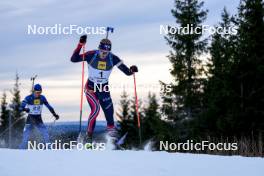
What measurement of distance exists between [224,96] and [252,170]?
60.9ft

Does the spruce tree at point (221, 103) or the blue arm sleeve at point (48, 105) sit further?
the spruce tree at point (221, 103)

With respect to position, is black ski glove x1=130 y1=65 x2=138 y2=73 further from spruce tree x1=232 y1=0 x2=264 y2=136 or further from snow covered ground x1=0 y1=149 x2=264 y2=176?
spruce tree x1=232 y1=0 x2=264 y2=136

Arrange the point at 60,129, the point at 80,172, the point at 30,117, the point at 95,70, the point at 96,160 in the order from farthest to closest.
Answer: the point at 60,129 < the point at 30,117 < the point at 95,70 < the point at 96,160 < the point at 80,172

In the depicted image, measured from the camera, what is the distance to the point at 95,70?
12.9 metres

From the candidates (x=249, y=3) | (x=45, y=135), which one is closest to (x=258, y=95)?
(x=249, y=3)

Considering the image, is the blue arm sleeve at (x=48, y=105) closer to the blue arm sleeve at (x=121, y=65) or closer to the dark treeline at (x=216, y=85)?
the blue arm sleeve at (x=121, y=65)

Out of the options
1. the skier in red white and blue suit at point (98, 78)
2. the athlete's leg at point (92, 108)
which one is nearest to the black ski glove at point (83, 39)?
the skier in red white and blue suit at point (98, 78)

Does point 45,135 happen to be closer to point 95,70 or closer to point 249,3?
point 95,70

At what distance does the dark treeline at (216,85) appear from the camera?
24562mm

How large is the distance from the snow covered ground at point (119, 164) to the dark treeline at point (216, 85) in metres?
10.2

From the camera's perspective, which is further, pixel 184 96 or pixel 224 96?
pixel 184 96

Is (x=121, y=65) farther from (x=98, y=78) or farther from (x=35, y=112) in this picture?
(x=35, y=112)

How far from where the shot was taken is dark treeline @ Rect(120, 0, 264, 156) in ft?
80.6

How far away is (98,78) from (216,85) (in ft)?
48.9
